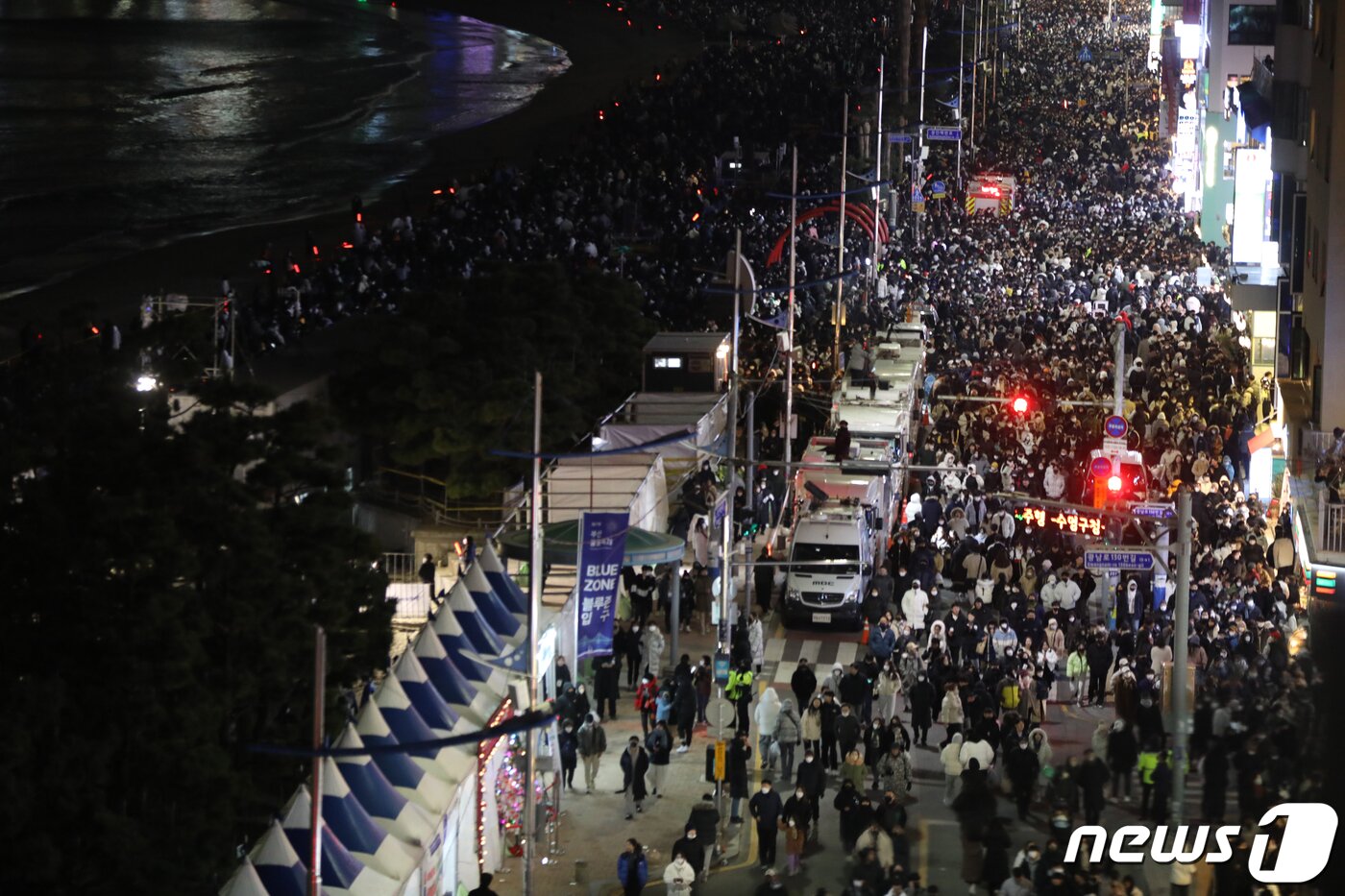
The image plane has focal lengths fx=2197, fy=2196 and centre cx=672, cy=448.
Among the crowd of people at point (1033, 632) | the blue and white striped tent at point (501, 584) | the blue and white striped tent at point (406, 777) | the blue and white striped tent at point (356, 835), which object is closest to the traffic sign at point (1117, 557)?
the crowd of people at point (1033, 632)

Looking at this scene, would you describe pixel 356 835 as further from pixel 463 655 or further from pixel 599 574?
pixel 599 574

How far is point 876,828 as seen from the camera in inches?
877

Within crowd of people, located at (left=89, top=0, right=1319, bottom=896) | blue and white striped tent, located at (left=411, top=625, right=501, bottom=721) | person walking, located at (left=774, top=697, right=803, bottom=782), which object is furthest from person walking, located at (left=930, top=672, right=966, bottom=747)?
blue and white striped tent, located at (left=411, top=625, right=501, bottom=721)

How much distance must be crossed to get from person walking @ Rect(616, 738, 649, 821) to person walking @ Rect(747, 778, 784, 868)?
2.45 m

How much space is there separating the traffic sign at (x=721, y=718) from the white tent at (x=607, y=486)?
221 inches

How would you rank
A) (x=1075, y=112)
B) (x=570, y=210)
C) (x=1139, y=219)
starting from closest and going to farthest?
(x=570, y=210)
(x=1139, y=219)
(x=1075, y=112)

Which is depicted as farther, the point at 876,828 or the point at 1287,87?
the point at 1287,87

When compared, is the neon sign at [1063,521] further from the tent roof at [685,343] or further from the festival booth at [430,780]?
the festival booth at [430,780]

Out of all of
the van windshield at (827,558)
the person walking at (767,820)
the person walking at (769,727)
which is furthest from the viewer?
the van windshield at (827,558)

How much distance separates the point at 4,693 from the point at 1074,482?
2350 centimetres

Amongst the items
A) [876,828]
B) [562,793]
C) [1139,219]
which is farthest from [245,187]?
[876,828]

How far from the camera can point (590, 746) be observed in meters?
27.3

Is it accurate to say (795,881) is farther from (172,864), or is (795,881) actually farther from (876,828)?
(172,864)

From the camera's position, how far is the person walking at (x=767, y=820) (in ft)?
79.0
